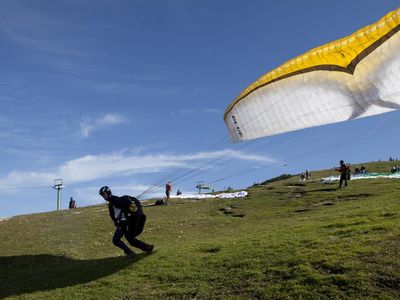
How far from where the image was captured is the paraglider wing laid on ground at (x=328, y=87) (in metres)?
13.7

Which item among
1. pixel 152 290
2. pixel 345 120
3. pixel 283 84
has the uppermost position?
pixel 283 84

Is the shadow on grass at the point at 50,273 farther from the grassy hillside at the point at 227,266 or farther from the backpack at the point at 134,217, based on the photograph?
the backpack at the point at 134,217

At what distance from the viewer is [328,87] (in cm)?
1606

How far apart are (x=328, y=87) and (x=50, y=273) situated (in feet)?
34.8

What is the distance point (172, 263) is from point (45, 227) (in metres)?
16.3

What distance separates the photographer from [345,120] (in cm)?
1588

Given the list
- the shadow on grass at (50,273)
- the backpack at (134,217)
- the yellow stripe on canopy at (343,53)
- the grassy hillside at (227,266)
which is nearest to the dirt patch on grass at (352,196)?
the grassy hillside at (227,266)

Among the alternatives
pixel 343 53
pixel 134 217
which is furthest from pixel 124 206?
pixel 343 53

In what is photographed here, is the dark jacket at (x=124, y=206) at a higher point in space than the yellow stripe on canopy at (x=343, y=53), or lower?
lower

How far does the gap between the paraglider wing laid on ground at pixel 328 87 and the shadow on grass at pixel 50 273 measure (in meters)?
7.08

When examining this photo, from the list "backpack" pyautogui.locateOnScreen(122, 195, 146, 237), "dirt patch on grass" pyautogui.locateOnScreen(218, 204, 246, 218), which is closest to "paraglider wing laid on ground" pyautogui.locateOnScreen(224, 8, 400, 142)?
"backpack" pyautogui.locateOnScreen(122, 195, 146, 237)

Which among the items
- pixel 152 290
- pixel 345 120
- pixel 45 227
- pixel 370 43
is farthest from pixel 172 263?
pixel 45 227

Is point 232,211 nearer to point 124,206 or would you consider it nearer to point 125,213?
point 125,213

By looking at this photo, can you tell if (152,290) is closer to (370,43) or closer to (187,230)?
(370,43)
